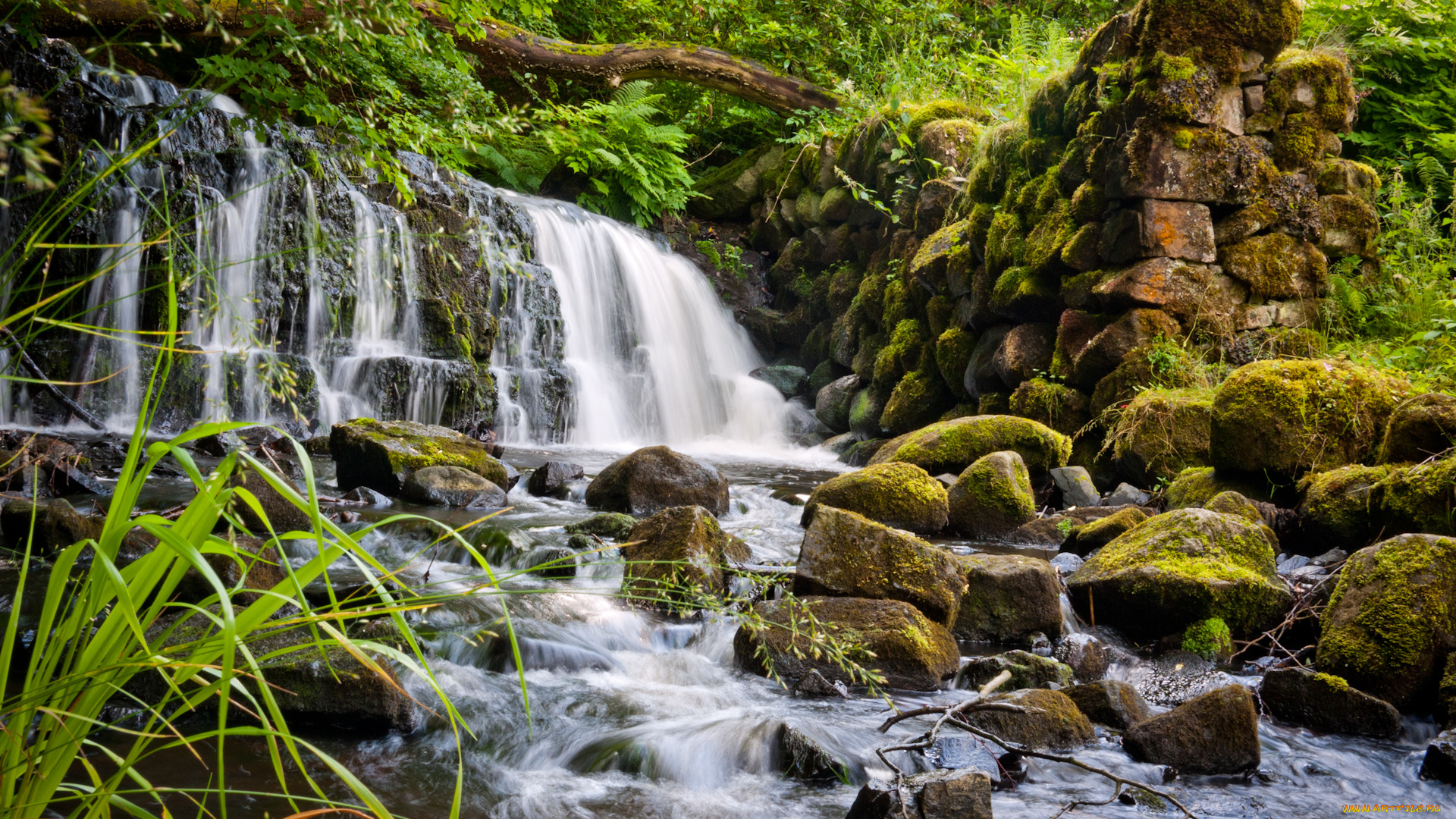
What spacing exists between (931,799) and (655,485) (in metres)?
4.32

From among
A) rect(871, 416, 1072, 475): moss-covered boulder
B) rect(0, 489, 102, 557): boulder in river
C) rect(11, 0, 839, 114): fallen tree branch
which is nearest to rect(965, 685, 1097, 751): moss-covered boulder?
rect(0, 489, 102, 557): boulder in river

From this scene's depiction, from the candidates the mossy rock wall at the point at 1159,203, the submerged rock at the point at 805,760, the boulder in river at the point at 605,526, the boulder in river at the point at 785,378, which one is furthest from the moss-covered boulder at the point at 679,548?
the boulder in river at the point at 785,378

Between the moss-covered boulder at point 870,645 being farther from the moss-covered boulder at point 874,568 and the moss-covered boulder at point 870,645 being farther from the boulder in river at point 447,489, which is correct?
the boulder in river at point 447,489

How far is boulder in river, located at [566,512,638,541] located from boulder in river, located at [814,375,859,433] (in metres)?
6.36

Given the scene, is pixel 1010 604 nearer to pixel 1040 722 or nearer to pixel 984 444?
pixel 1040 722

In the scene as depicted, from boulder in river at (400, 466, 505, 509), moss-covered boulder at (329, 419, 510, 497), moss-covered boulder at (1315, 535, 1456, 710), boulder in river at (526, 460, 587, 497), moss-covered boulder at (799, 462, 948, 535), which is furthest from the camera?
boulder in river at (526, 460, 587, 497)

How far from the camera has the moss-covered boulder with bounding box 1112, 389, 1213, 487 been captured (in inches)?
266

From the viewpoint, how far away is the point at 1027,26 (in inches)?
463

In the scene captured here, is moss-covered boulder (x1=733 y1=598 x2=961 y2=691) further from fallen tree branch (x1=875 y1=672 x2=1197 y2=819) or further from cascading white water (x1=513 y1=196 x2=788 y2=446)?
cascading white water (x1=513 y1=196 x2=788 y2=446)

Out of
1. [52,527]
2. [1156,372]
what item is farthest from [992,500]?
[52,527]

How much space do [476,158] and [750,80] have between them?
4706mm

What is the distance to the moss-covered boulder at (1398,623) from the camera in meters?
3.36

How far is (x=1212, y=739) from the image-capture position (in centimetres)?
293

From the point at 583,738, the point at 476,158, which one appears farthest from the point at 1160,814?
the point at 476,158
